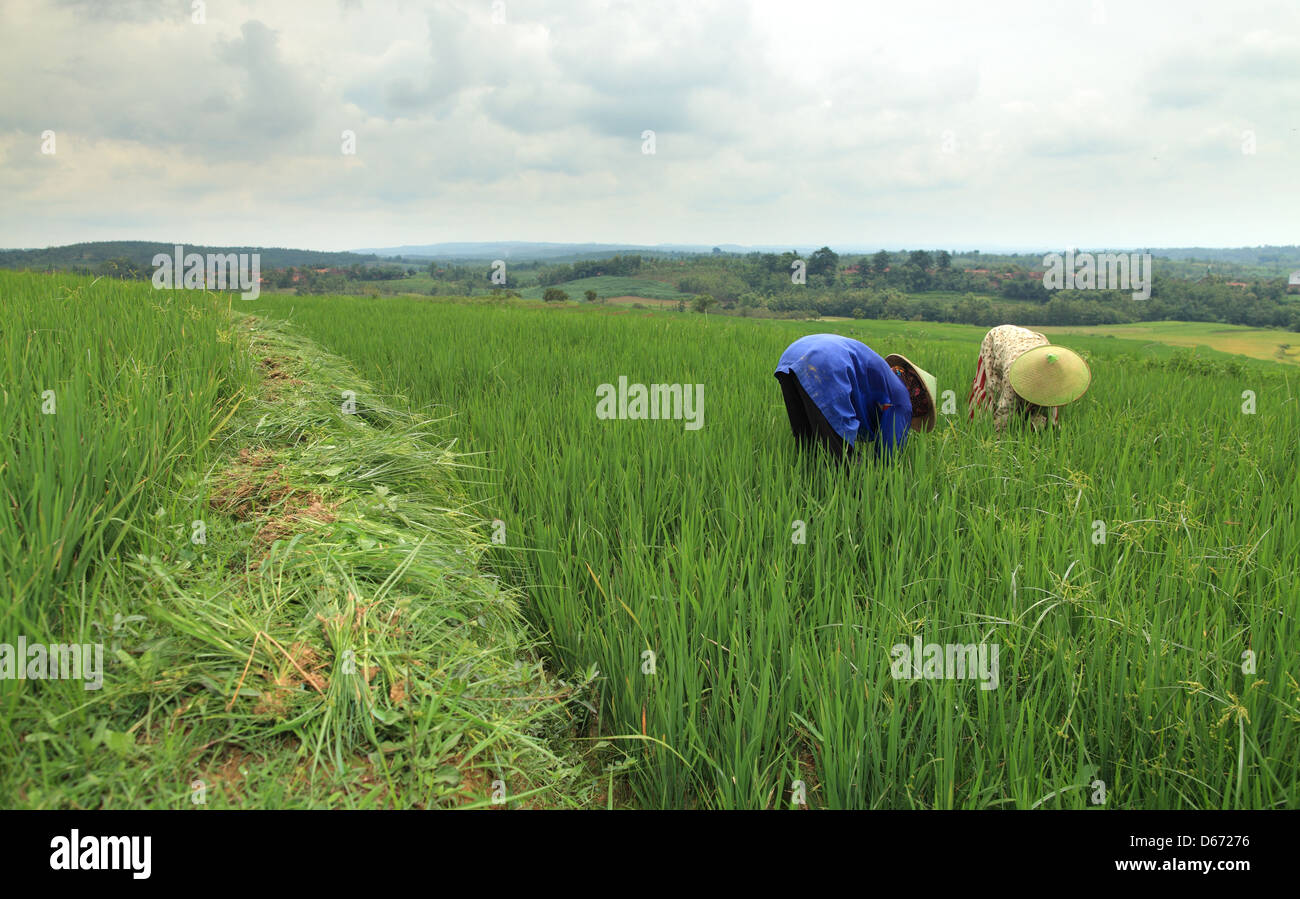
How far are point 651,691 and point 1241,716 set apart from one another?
156 centimetres

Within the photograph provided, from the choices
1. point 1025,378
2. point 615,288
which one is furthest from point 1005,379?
point 615,288

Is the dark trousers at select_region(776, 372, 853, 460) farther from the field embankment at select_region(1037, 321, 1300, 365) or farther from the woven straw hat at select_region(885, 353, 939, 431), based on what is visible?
the field embankment at select_region(1037, 321, 1300, 365)

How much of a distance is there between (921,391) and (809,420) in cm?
76

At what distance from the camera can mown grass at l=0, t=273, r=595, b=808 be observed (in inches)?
58.0

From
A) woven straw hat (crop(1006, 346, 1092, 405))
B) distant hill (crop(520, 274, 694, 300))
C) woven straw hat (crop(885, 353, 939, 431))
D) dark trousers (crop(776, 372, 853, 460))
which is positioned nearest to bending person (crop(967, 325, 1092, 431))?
woven straw hat (crop(1006, 346, 1092, 405))

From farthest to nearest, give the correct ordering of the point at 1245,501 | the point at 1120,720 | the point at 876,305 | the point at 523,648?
the point at 876,305, the point at 1245,501, the point at 523,648, the point at 1120,720

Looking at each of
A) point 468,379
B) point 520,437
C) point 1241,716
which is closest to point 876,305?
point 468,379

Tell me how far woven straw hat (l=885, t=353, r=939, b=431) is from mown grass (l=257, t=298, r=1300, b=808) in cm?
22

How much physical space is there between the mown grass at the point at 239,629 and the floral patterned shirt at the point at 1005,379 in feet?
13.4

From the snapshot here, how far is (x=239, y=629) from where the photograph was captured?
1.77 m

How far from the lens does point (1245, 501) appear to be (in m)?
3.39

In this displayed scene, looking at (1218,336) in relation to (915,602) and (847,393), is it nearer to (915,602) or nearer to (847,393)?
(847,393)

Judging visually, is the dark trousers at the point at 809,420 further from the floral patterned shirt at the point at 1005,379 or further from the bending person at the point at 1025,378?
the floral patterned shirt at the point at 1005,379

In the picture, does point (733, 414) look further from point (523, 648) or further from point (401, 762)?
point (401, 762)
